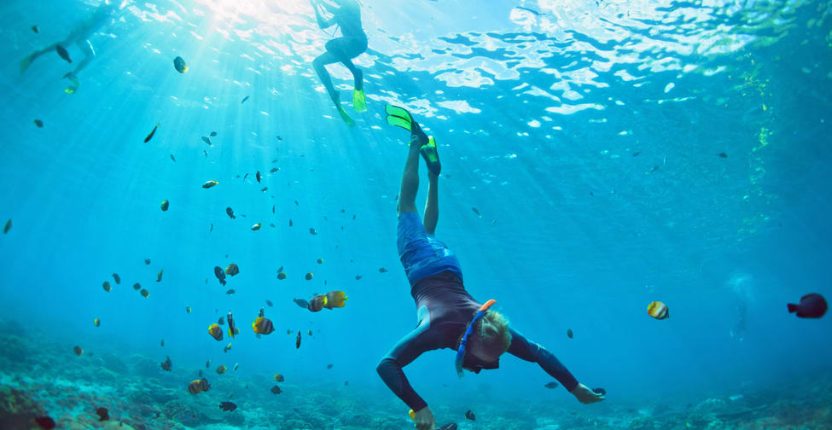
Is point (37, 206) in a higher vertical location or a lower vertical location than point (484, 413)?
lower

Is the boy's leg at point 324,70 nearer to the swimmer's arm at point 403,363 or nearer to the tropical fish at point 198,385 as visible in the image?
the swimmer's arm at point 403,363

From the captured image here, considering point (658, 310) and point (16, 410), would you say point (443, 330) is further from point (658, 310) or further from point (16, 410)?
point (16, 410)

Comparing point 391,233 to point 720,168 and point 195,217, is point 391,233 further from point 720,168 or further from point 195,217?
point 720,168

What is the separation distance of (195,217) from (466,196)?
31.8 m

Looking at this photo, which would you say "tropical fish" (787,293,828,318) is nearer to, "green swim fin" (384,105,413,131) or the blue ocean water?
the blue ocean water

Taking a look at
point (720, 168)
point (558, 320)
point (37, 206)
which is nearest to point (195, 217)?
point (37, 206)

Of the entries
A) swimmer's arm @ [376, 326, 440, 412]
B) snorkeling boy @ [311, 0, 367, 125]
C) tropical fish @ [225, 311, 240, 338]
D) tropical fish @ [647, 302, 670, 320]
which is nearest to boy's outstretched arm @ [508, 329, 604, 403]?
swimmer's arm @ [376, 326, 440, 412]

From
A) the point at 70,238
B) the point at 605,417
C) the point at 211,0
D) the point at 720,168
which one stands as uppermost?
the point at 720,168

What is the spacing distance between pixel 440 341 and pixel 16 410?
8.06m

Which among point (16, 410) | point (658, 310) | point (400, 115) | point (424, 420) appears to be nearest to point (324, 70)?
point (400, 115)

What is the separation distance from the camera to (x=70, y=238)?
71.3 metres

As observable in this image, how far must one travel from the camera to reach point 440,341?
4430 millimetres

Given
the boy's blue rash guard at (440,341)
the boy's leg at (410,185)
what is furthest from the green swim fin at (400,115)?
the boy's blue rash guard at (440,341)

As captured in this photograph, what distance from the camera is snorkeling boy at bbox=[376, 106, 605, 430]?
3.94m
